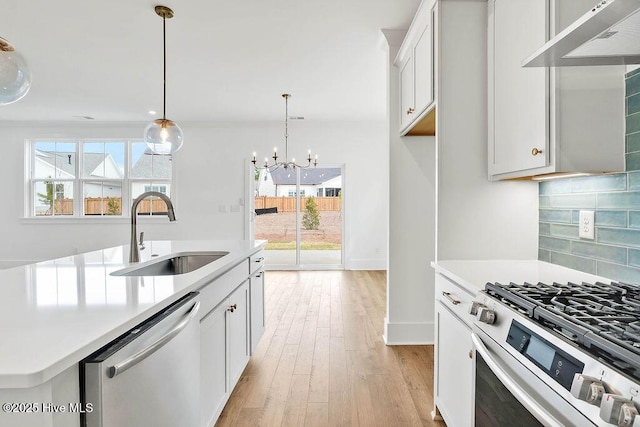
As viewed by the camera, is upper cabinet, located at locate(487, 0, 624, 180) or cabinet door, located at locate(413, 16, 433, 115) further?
cabinet door, located at locate(413, 16, 433, 115)

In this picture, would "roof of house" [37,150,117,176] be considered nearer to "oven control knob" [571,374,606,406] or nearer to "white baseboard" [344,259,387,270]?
"white baseboard" [344,259,387,270]

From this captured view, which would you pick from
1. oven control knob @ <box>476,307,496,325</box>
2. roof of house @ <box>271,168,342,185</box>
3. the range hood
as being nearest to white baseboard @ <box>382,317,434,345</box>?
oven control knob @ <box>476,307,496,325</box>

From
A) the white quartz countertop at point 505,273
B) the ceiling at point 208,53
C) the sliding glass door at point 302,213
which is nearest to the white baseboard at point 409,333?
the white quartz countertop at point 505,273

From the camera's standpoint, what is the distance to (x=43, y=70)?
4.07 metres

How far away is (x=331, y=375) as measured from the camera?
8.23 ft

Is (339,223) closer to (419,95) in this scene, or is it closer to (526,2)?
(419,95)

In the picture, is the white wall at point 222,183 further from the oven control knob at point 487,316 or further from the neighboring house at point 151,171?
the oven control knob at point 487,316

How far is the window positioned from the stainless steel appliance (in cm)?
655

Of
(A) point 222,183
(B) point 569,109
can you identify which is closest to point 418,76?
(B) point 569,109

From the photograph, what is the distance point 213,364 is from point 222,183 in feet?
17.2

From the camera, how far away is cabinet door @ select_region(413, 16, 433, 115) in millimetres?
2170

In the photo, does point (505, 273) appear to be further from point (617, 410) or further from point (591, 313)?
point (617, 410)

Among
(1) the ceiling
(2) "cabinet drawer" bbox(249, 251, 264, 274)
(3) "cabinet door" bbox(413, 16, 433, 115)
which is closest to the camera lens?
(3) "cabinet door" bbox(413, 16, 433, 115)

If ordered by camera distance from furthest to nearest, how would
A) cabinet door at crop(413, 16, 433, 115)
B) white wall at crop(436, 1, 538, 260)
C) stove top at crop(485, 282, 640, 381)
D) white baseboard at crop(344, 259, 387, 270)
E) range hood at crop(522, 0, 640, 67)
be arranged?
1. white baseboard at crop(344, 259, 387, 270)
2. cabinet door at crop(413, 16, 433, 115)
3. white wall at crop(436, 1, 538, 260)
4. range hood at crop(522, 0, 640, 67)
5. stove top at crop(485, 282, 640, 381)
